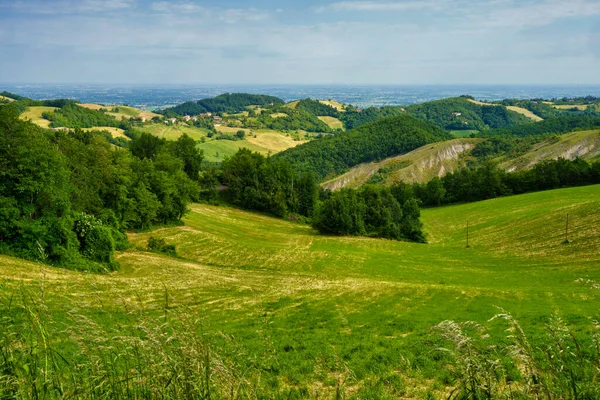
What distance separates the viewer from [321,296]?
24.4 meters

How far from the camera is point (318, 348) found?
12.8 metres

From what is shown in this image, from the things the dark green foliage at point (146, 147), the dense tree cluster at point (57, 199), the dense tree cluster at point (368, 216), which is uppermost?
the dark green foliage at point (146, 147)

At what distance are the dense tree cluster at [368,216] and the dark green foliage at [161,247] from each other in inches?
1232

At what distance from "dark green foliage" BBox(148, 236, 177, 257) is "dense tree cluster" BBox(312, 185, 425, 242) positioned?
103 ft

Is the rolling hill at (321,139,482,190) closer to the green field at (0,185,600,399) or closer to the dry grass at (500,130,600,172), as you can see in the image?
the dry grass at (500,130,600,172)

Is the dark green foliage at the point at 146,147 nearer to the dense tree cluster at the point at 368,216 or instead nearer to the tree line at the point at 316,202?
the tree line at the point at 316,202

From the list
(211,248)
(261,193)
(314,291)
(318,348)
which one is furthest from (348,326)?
(261,193)

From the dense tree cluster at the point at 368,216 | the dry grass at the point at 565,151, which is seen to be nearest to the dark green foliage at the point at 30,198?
the dense tree cluster at the point at 368,216

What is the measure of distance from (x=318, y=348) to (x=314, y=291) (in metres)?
13.2

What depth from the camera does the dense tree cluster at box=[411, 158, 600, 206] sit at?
317 feet

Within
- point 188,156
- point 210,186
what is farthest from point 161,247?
point 188,156

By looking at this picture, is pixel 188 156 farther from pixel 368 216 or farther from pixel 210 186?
pixel 368 216

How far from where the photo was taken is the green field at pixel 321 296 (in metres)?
5.71

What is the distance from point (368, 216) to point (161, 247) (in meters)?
41.0
